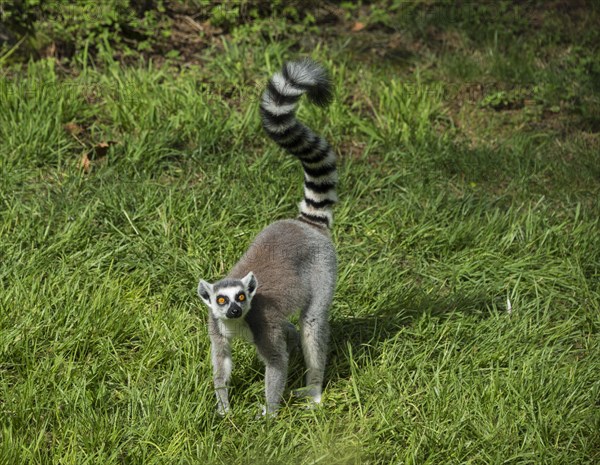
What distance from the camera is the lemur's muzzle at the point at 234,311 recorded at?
14.0 feet

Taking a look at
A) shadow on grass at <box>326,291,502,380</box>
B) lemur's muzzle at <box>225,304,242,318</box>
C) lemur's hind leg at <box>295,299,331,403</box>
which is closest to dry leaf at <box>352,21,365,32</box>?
shadow on grass at <box>326,291,502,380</box>

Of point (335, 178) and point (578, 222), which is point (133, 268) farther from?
point (578, 222)

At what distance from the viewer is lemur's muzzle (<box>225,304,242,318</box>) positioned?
4.26 metres

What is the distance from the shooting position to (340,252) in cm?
604

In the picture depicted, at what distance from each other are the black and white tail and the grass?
0.95 m

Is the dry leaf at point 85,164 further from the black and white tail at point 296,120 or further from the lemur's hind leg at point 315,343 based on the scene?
the lemur's hind leg at point 315,343

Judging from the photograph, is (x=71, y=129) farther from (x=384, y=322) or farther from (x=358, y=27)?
(x=358, y=27)

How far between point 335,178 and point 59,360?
1.82 m

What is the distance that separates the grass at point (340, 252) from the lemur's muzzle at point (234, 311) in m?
0.45

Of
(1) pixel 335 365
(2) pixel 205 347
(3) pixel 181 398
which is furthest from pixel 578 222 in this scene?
(3) pixel 181 398

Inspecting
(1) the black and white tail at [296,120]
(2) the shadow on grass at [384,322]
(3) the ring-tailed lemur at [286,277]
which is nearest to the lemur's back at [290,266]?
(3) the ring-tailed lemur at [286,277]

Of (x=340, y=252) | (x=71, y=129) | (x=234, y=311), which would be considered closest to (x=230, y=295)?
(x=234, y=311)

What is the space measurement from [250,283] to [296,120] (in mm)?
923

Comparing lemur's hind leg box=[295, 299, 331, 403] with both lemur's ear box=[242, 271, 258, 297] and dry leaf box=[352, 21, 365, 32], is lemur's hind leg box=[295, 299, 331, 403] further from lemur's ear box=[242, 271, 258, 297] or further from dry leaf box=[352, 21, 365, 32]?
dry leaf box=[352, 21, 365, 32]
